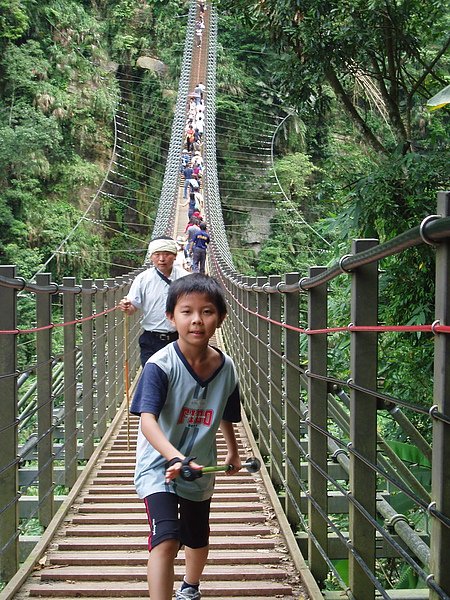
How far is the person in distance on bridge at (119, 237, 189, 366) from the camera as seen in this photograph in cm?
298

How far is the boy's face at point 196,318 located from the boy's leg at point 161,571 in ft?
1.38

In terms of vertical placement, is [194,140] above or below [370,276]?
above

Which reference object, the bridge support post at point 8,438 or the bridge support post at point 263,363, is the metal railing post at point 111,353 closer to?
the bridge support post at point 263,363

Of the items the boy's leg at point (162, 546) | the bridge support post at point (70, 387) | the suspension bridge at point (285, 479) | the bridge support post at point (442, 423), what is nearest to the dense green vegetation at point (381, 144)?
the suspension bridge at point (285, 479)

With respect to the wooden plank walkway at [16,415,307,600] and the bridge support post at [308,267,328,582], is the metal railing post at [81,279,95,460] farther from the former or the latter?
the bridge support post at [308,267,328,582]

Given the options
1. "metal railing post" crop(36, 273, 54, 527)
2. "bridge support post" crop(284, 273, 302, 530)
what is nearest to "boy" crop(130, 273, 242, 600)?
"bridge support post" crop(284, 273, 302, 530)

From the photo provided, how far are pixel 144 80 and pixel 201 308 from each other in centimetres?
2403

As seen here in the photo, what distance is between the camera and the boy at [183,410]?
1485 mm

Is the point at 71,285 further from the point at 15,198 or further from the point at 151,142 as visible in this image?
the point at 151,142

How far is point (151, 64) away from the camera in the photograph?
24641 mm

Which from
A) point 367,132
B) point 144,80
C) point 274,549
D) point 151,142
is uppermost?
point 144,80

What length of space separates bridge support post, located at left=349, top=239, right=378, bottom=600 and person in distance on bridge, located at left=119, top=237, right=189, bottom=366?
1495 mm

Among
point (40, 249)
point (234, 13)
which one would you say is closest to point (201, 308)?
point (234, 13)

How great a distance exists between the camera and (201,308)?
60.8 inches
